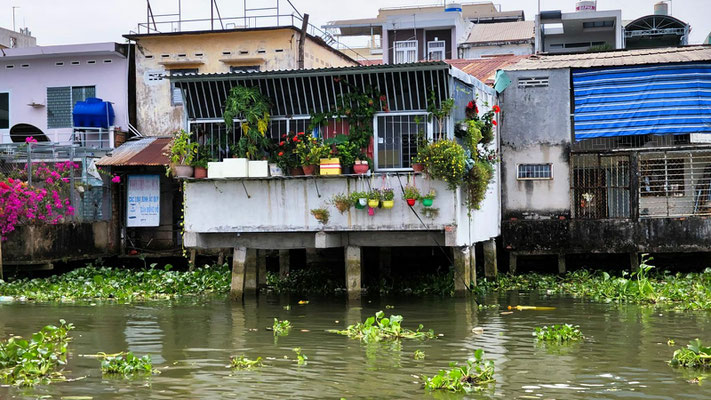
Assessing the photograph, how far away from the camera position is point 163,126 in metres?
29.9

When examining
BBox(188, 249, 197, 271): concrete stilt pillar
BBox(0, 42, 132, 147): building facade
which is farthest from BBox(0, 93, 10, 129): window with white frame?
BBox(188, 249, 197, 271): concrete stilt pillar

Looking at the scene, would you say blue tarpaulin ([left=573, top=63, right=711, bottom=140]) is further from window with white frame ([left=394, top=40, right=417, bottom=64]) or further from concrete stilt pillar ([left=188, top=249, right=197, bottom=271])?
window with white frame ([left=394, top=40, right=417, bottom=64])

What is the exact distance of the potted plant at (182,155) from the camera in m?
19.2

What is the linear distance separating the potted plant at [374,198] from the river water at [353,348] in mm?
2031

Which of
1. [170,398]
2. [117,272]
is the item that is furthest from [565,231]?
[170,398]

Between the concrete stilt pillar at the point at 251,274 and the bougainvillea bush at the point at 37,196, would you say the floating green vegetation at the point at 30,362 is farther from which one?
the bougainvillea bush at the point at 37,196

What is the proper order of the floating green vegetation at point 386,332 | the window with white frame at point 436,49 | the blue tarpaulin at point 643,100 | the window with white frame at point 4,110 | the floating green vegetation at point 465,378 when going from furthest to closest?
the window with white frame at point 436,49 < the window with white frame at point 4,110 < the blue tarpaulin at point 643,100 < the floating green vegetation at point 386,332 < the floating green vegetation at point 465,378

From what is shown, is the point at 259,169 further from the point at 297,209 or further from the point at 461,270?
the point at 461,270

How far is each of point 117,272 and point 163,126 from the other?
660cm

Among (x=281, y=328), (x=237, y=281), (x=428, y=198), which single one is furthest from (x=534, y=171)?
(x=281, y=328)

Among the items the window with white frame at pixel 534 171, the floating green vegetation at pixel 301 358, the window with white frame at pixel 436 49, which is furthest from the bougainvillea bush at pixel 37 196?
the window with white frame at pixel 436 49

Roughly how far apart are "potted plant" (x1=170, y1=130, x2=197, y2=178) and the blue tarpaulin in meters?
10.6

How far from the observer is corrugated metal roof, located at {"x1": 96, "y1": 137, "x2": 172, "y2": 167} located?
26.6 meters

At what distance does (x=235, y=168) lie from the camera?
61.4ft
